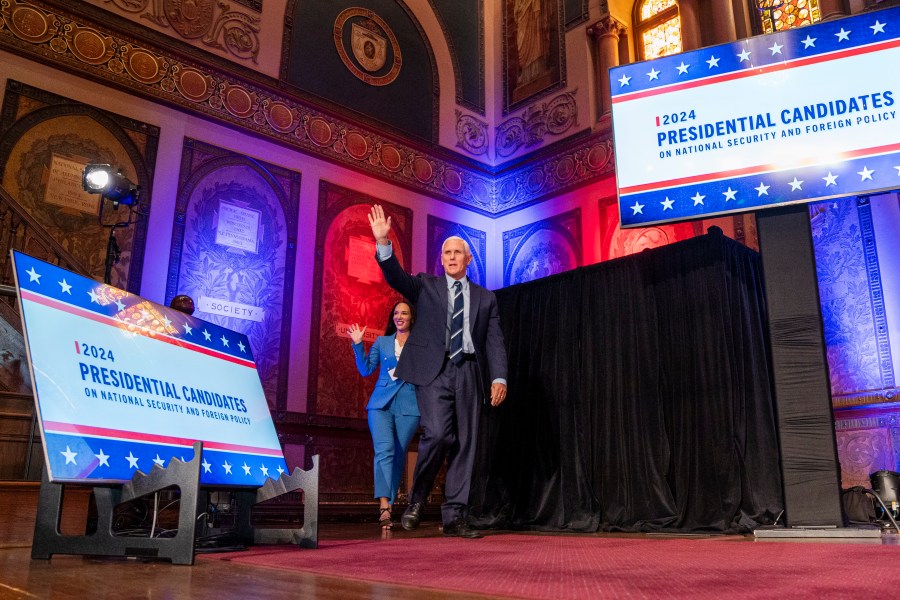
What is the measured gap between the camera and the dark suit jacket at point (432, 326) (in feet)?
11.3

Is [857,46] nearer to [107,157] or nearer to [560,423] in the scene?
[560,423]

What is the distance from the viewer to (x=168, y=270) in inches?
209

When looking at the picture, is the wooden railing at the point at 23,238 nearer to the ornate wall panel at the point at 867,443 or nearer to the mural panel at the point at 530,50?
the mural panel at the point at 530,50

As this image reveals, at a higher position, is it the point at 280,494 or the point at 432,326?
the point at 432,326

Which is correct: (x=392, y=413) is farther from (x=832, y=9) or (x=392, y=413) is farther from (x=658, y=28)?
(x=658, y=28)

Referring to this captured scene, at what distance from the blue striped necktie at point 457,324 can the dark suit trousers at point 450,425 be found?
0.05 metres

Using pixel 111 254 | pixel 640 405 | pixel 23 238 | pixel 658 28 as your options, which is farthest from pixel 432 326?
pixel 658 28

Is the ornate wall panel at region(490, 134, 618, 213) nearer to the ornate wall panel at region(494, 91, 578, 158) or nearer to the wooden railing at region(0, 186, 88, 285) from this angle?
the ornate wall panel at region(494, 91, 578, 158)

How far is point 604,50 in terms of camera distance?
6980 mm

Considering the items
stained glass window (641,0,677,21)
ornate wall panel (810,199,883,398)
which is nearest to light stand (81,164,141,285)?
ornate wall panel (810,199,883,398)

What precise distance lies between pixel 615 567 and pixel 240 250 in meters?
4.71

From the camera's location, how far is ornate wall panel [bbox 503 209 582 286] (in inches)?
268

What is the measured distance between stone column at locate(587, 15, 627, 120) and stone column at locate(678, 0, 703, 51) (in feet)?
2.38

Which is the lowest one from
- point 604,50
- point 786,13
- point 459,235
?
point 459,235
